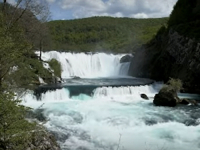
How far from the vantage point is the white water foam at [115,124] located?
1383 centimetres

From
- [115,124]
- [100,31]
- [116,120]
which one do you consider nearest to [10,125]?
[115,124]

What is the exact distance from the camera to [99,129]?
1619 cm

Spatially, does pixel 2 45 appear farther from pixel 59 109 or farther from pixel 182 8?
pixel 182 8

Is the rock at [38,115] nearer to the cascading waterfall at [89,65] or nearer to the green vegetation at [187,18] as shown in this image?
the green vegetation at [187,18]

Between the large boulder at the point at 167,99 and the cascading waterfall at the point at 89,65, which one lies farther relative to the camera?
the cascading waterfall at the point at 89,65

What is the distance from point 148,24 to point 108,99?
8461cm

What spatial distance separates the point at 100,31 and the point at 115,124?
85.0 meters

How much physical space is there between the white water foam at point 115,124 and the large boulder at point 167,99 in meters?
0.90

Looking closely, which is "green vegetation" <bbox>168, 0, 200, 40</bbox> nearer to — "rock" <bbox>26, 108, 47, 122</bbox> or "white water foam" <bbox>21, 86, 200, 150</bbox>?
"white water foam" <bbox>21, 86, 200, 150</bbox>

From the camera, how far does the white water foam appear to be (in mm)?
13828

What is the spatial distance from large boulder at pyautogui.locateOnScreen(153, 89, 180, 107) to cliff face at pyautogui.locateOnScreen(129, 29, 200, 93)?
702 cm

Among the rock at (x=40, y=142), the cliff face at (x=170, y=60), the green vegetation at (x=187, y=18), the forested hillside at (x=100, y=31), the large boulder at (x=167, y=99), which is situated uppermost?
the forested hillside at (x=100, y=31)

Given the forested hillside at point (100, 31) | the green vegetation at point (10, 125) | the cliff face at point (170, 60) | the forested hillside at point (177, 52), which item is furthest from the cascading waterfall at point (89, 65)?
the green vegetation at point (10, 125)

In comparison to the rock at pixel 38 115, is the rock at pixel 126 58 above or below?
above
